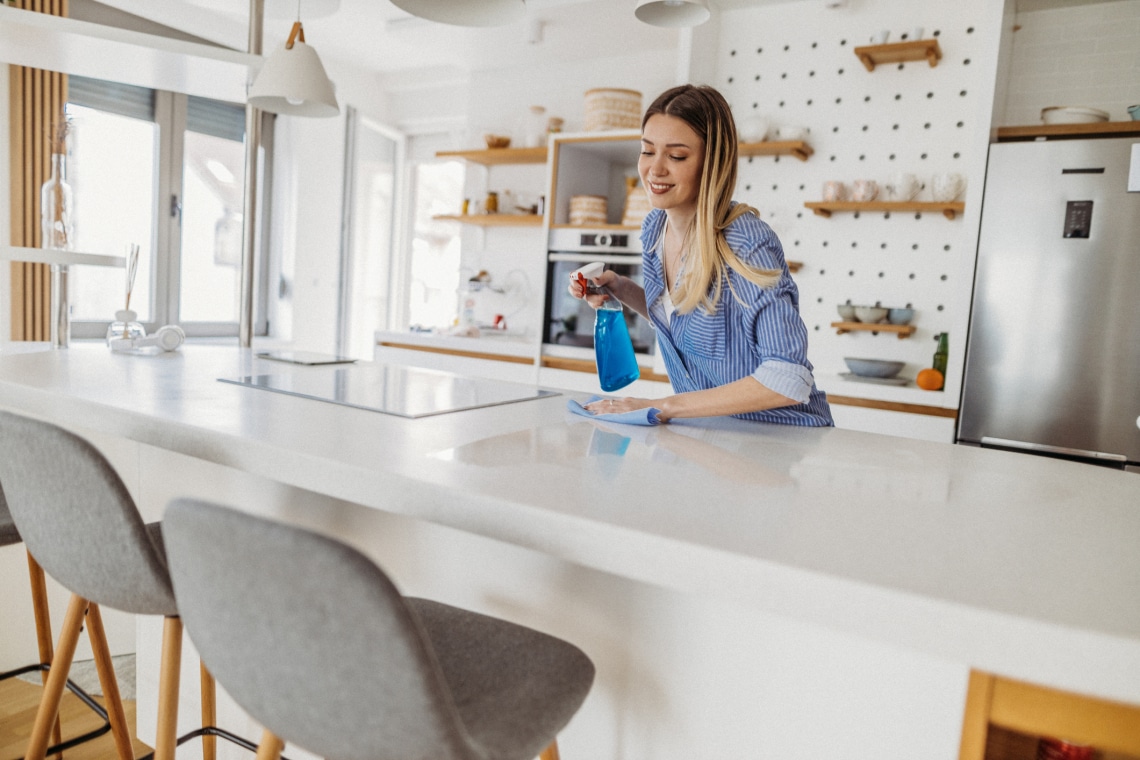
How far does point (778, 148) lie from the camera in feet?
11.0

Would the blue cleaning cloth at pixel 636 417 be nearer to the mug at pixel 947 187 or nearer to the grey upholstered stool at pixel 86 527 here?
the grey upholstered stool at pixel 86 527

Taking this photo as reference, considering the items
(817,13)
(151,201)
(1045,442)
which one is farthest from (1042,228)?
(151,201)

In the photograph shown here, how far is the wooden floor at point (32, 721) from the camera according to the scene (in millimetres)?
→ 1801

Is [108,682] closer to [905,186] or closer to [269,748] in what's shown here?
[269,748]

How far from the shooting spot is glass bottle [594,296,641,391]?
1586 millimetres

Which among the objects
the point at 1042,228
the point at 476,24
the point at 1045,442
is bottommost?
the point at 1045,442

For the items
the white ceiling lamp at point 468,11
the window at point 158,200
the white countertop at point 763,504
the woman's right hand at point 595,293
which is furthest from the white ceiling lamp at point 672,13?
the window at point 158,200

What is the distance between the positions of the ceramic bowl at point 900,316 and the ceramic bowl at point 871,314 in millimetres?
29

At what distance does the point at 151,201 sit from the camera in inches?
191

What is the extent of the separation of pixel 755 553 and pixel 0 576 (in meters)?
2.17

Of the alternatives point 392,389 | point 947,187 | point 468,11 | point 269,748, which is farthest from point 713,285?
point 947,187

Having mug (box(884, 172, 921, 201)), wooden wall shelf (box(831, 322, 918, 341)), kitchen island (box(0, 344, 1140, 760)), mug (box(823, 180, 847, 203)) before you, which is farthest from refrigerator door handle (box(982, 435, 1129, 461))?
kitchen island (box(0, 344, 1140, 760))

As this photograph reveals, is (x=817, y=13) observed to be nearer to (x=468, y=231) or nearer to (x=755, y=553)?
(x=468, y=231)

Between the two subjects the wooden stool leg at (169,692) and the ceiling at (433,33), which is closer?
the wooden stool leg at (169,692)
